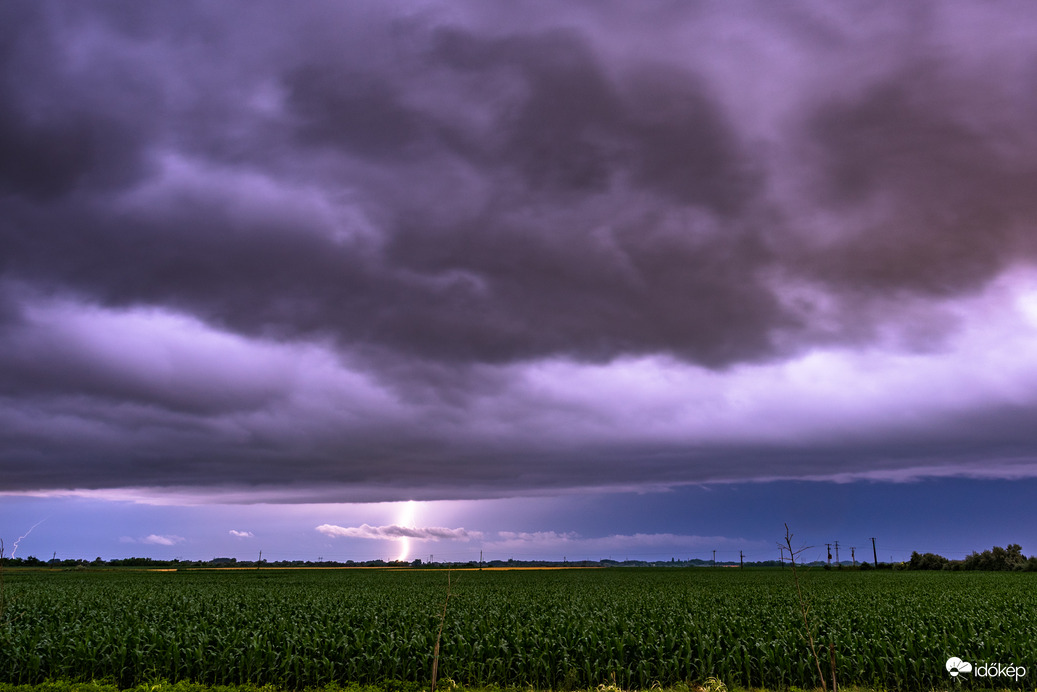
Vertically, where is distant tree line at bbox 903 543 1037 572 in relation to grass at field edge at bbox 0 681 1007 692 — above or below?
below

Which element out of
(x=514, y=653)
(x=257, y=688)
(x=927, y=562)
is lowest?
(x=927, y=562)

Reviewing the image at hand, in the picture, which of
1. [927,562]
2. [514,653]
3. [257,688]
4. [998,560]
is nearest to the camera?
[257,688]

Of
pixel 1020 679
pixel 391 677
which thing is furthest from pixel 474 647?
pixel 1020 679

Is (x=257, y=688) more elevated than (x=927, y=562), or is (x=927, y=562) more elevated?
(x=257, y=688)

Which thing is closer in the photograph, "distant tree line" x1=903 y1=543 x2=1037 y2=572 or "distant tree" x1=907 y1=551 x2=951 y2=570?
"distant tree line" x1=903 y1=543 x2=1037 y2=572

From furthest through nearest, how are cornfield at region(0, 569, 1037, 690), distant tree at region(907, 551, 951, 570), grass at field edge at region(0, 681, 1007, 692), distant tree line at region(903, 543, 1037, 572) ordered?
distant tree at region(907, 551, 951, 570)
distant tree line at region(903, 543, 1037, 572)
cornfield at region(0, 569, 1037, 690)
grass at field edge at region(0, 681, 1007, 692)

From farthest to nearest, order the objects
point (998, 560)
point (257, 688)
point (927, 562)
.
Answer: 1. point (927, 562)
2. point (998, 560)
3. point (257, 688)

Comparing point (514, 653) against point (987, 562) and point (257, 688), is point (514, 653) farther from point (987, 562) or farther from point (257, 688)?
point (987, 562)

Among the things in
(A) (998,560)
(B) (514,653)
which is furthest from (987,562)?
(B) (514,653)

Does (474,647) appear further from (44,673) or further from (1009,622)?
(1009,622)

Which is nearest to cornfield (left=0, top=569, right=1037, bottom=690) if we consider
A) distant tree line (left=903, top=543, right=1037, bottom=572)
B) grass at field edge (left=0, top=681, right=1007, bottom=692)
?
grass at field edge (left=0, top=681, right=1007, bottom=692)

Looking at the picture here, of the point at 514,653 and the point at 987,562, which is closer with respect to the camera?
the point at 514,653

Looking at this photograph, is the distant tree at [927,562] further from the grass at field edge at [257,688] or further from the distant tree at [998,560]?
the grass at field edge at [257,688]

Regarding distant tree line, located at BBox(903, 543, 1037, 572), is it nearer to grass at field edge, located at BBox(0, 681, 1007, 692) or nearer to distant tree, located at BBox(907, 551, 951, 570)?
distant tree, located at BBox(907, 551, 951, 570)
